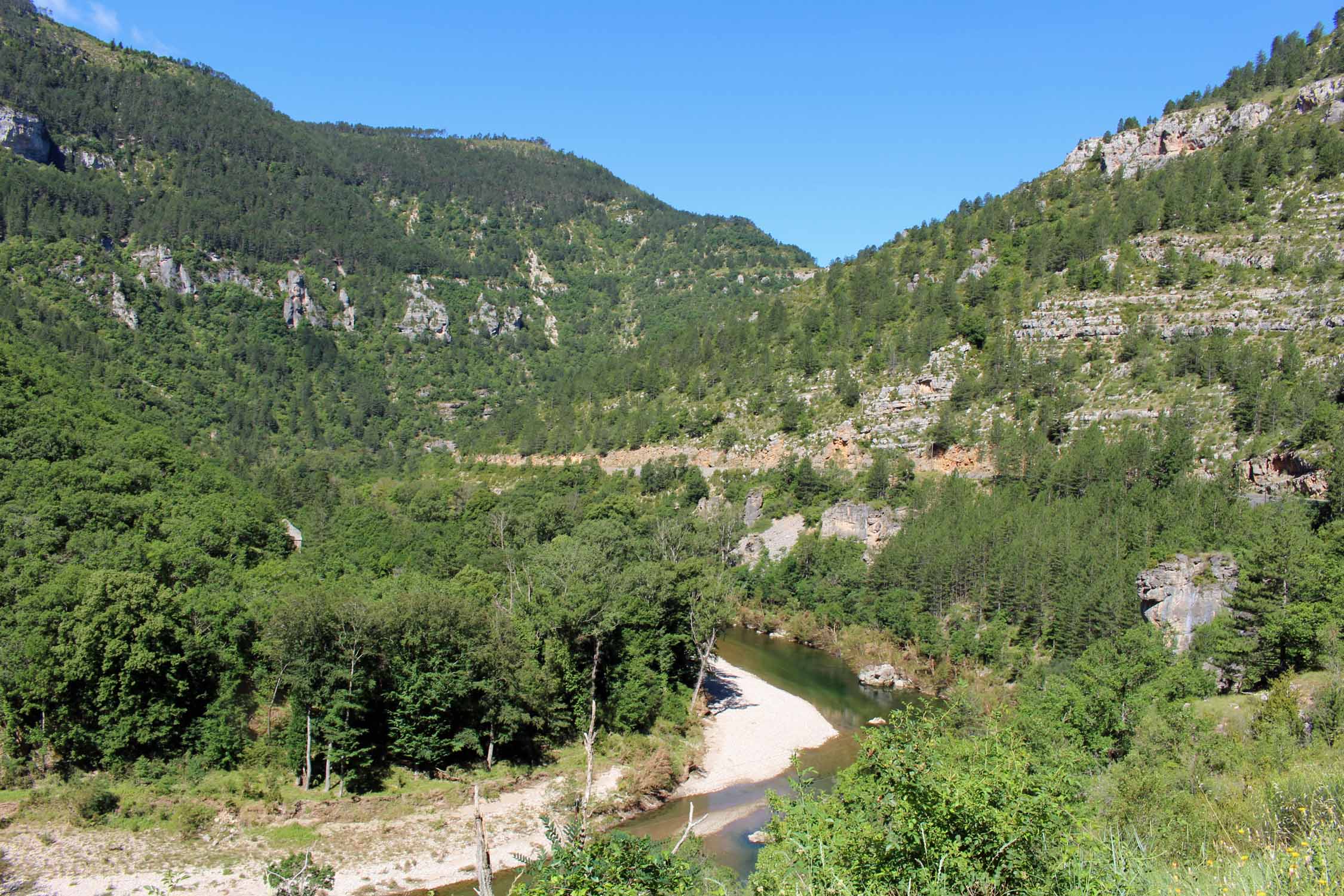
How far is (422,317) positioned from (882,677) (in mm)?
136434

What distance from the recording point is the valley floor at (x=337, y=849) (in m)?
26.2

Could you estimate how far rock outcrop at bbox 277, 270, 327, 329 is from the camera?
474ft

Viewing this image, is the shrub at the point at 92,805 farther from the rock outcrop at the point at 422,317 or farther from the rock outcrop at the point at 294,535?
the rock outcrop at the point at 422,317

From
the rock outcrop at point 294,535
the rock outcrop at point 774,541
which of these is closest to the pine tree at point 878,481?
the rock outcrop at point 774,541

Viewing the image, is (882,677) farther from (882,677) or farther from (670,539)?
(670,539)

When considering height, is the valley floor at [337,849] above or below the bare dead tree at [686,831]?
below

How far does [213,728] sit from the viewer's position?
32.5 m

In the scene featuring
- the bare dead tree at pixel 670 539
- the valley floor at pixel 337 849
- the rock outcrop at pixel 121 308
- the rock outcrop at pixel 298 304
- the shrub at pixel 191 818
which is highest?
the rock outcrop at pixel 298 304

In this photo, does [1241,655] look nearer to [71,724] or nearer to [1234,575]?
[1234,575]

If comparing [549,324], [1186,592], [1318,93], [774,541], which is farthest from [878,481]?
[549,324]

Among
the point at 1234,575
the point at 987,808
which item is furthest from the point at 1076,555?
the point at 987,808

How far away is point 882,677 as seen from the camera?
53.4 meters

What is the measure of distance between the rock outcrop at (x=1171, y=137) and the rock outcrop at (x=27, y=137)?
162 metres

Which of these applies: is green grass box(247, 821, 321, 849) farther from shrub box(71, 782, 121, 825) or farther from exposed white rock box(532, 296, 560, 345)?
exposed white rock box(532, 296, 560, 345)
